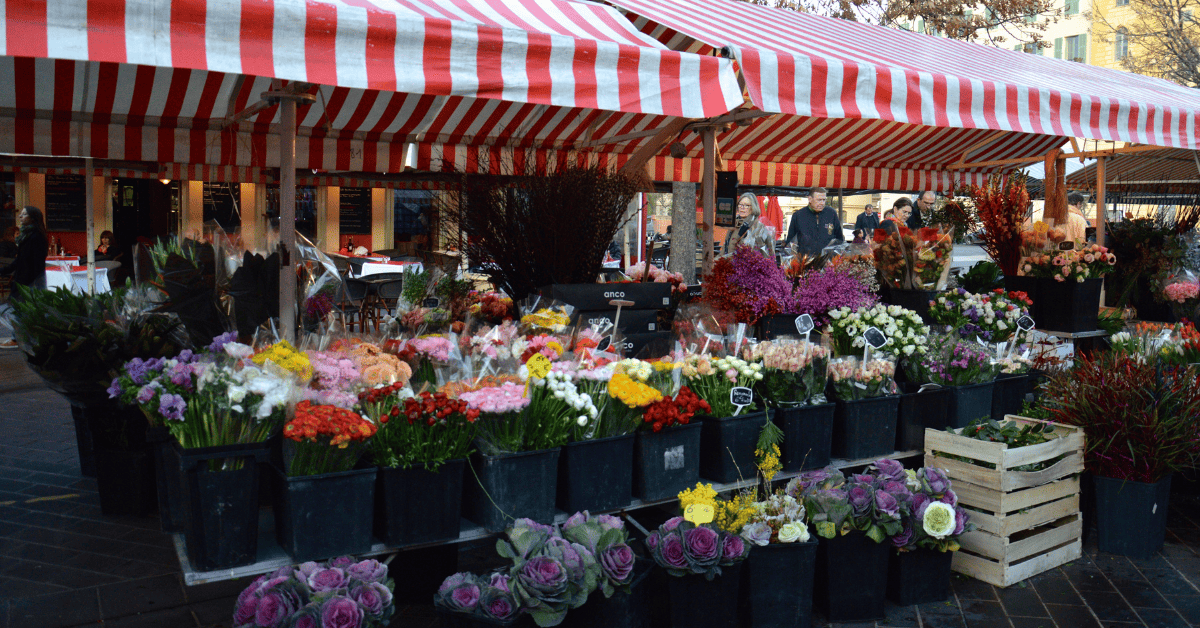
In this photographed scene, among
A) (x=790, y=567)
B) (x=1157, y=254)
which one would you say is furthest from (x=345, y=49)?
(x=1157, y=254)

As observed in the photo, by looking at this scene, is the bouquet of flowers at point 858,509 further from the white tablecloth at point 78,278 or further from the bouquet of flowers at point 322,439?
the white tablecloth at point 78,278

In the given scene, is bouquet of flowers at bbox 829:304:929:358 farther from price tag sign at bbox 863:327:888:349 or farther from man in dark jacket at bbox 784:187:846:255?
man in dark jacket at bbox 784:187:846:255

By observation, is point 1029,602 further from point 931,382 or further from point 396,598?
point 396,598

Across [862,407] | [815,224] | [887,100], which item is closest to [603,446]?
[862,407]

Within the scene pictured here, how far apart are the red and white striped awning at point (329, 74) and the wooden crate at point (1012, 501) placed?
5.86 feet

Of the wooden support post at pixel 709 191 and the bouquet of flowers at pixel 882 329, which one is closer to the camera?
the bouquet of flowers at pixel 882 329

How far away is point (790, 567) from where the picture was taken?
10.3 feet

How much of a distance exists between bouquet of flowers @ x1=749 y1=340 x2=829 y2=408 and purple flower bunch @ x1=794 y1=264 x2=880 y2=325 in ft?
3.01

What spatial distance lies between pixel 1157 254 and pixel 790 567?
4.78m

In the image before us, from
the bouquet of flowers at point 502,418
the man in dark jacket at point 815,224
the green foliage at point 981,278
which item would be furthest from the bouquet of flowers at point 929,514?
the man in dark jacket at point 815,224

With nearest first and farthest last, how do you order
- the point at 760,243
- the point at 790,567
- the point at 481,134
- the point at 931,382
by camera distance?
1. the point at 790,567
2. the point at 931,382
3. the point at 760,243
4. the point at 481,134

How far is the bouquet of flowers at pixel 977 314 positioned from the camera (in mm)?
4953

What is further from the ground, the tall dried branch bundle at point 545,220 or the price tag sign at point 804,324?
the tall dried branch bundle at point 545,220

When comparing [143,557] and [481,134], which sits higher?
[481,134]
